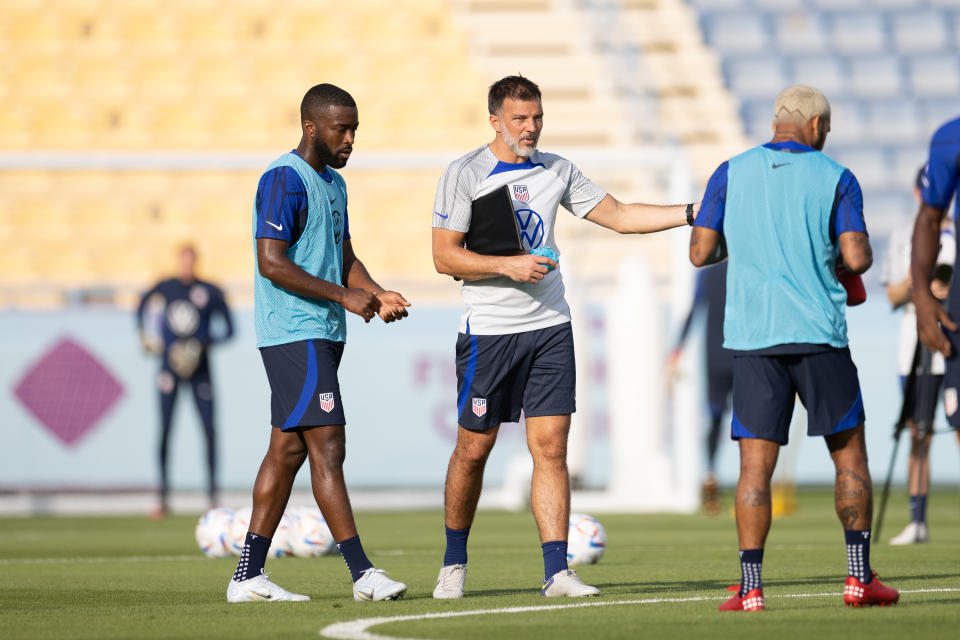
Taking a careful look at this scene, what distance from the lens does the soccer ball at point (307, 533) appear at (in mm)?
8070

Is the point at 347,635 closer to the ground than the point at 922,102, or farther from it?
closer to the ground

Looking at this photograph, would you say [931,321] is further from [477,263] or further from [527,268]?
[477,263]

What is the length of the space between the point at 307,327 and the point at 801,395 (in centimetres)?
181

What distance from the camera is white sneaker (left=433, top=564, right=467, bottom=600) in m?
5.55

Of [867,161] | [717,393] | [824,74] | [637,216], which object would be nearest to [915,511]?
[717,393]

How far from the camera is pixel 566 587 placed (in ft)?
17.8

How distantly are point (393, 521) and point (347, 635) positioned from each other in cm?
778

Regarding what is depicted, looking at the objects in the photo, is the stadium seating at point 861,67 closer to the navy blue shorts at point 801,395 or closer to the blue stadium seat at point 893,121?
the blue stadium seat at point 893,121

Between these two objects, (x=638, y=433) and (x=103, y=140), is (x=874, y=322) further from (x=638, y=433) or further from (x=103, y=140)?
(x=103, y=140)

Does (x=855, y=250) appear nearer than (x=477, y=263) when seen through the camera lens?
Yes

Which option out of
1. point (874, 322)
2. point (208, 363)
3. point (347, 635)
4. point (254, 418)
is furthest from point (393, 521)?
point (347, 635)

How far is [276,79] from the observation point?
73.5ft

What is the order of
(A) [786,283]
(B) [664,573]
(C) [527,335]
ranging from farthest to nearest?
(B) [664,573]
(C) [527,335]
(A) [786,283]

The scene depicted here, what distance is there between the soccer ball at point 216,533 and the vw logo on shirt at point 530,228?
3091mm
